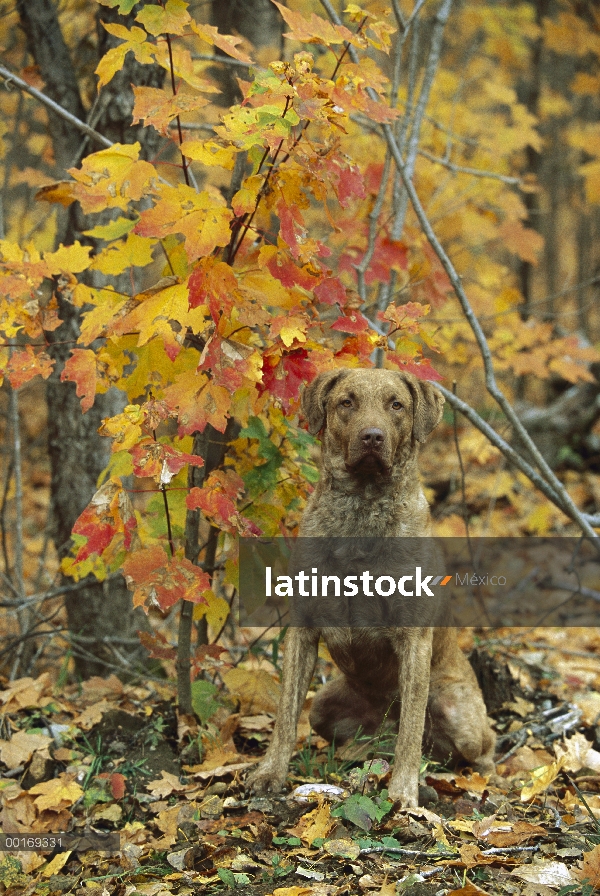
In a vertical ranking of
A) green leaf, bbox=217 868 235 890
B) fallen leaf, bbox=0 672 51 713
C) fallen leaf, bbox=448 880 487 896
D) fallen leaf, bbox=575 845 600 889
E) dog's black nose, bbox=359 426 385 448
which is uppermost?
dog's black nose, bbox=359 426 385 448

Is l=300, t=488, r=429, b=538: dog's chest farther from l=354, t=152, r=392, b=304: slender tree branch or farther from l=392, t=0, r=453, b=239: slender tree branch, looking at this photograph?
l=392, t=0, r=453, b=239: slender tree branch

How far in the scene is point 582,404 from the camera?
10.7 m

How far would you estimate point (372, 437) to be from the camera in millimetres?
3662

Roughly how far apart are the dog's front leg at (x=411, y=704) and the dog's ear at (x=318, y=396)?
1066 mm

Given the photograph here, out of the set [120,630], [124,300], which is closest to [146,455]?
[124,300]

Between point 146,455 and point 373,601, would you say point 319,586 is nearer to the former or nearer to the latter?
point 373,601

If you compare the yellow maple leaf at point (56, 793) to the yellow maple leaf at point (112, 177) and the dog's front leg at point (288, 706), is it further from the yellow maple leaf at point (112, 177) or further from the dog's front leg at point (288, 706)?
the yellow maple leaf at point (112, 177)

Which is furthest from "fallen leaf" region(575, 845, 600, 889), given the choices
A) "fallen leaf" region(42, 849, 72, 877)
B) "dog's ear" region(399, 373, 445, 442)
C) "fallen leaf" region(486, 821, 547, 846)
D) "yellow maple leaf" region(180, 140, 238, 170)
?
"yellow maple leaf" region(180, 140, 238, 170)

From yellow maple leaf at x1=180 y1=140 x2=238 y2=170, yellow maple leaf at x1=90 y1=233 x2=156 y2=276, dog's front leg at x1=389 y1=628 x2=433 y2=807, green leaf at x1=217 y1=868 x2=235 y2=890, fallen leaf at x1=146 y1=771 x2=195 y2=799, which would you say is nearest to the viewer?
green leaf at x1=217 y1=868 x2=235 y2=890

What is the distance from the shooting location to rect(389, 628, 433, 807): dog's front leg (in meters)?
3.63

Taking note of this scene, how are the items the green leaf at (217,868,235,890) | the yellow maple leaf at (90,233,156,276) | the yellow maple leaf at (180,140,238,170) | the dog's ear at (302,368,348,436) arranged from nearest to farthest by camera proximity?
the green leaf at (217,868,235,890) → the yellow maple leaf at (180,140,238,170) → the yellow maple leaf at (90,233,156,276) → the dog's ear at (302,368,348,436)

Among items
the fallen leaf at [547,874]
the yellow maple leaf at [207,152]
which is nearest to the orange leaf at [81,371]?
the yellow maple leaf at [207,152]

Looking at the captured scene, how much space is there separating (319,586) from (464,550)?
17.4 feet

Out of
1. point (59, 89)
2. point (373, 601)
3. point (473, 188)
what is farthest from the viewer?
point (473, 188)
